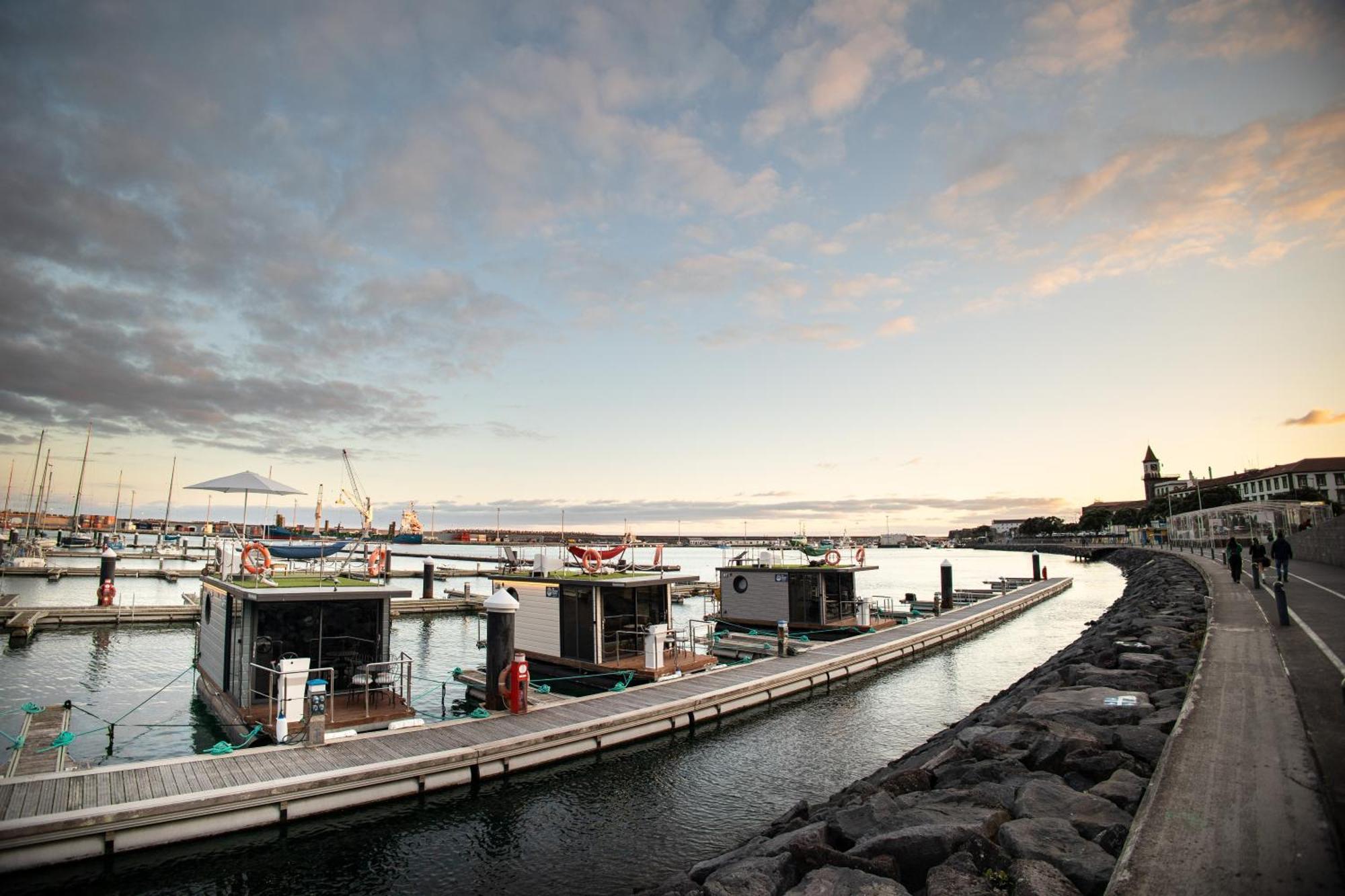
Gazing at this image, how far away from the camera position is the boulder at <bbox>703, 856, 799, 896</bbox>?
694 cm

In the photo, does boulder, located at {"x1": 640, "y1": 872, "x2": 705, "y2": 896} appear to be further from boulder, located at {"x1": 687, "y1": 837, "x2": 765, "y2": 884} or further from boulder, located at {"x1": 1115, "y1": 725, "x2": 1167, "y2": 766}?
boulder, located at {"x1": 1115, "y1": 725, "x2": 1167, "y2": 766}

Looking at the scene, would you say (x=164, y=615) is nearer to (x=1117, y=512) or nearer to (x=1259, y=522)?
(x=1259, y=522)

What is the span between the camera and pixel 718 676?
1992cm

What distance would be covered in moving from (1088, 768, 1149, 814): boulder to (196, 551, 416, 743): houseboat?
40.2ft

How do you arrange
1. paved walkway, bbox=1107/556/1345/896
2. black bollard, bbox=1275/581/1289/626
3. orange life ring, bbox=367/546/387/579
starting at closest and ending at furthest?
paved walkway, bbox=1107/556/1345/896, black bollard, bbox=1275/581/1289/626, orange life ring, bbox=367/546/387/579

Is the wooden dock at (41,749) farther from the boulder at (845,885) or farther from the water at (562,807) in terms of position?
the boulder at (845,885)

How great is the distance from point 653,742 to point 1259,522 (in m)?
68.6

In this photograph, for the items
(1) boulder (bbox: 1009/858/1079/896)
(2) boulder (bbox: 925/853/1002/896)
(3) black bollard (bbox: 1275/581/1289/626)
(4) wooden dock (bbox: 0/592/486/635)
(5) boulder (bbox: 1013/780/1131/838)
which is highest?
(3) black bollard (bbox: 1275/581/1289/626)

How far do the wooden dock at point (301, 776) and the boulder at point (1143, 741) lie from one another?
983cm

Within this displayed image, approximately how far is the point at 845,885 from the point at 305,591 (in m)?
12.3

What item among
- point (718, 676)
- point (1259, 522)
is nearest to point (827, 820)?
point (718, 676)

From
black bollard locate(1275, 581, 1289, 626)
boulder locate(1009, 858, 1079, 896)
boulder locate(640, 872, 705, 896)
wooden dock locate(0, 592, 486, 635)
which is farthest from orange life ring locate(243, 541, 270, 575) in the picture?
wooden dock locate(0, 592, 486, 635)

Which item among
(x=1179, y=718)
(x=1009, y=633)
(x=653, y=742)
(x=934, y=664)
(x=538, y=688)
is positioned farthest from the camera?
(x=1009, y=633)

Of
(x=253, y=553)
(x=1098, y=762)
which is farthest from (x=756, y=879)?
(x=253, y=553)
